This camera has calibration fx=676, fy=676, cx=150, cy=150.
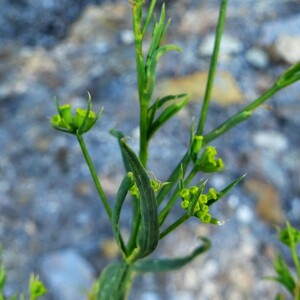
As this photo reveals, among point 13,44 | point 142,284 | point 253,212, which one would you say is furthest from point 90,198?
point 13,44

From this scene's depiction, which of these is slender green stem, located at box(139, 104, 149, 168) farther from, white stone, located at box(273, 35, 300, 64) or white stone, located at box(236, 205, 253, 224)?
white stone, located at box(273, 35, 300, 64)

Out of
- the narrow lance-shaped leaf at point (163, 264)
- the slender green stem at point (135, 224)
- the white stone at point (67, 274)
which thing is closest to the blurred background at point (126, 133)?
the white stone at point (67, 274)

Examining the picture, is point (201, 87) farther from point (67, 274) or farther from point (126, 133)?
point (67, 274)

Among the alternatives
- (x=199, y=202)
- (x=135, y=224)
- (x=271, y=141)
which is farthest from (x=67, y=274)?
(x=199, y=202)

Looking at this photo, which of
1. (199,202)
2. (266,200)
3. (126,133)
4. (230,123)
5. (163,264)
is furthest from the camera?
(126,133)

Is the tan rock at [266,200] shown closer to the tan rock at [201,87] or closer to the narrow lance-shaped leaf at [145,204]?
the tan rock at [201,87]
